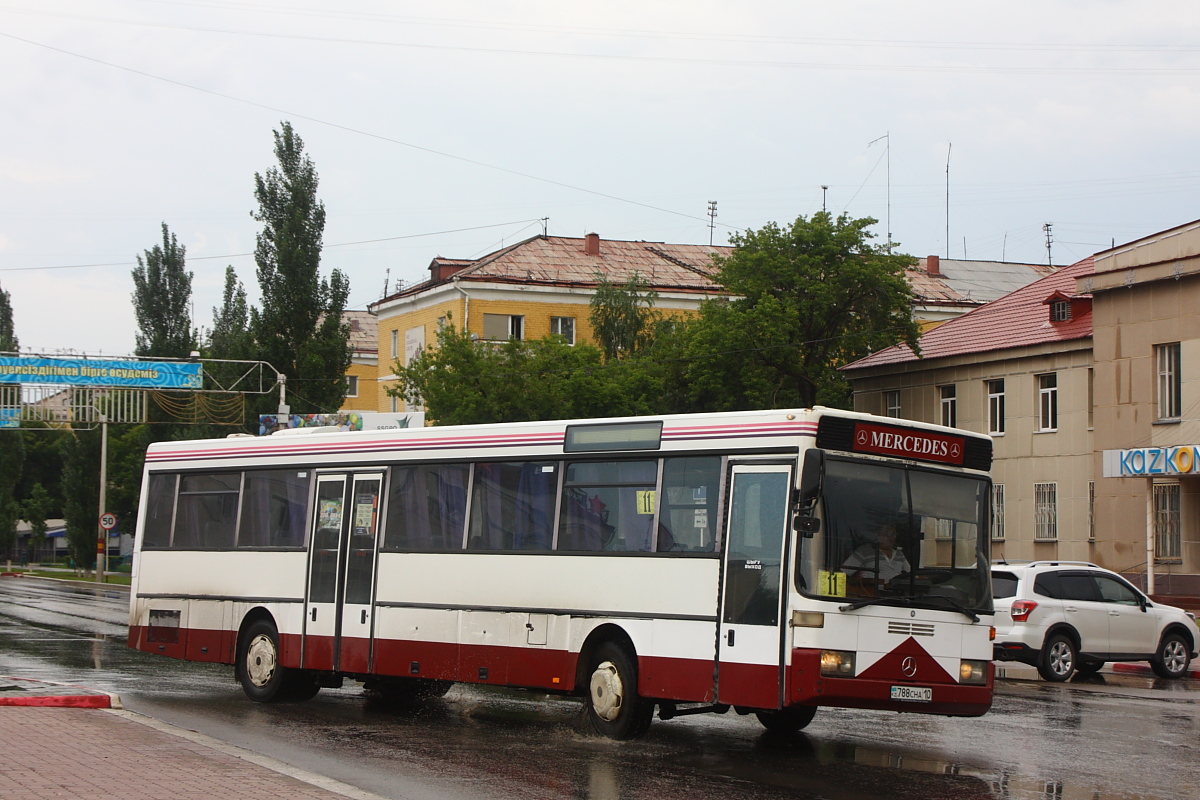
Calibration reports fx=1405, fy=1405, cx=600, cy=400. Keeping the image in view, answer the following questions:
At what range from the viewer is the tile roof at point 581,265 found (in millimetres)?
62844

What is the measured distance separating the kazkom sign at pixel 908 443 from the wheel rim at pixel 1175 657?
1134 centimetres

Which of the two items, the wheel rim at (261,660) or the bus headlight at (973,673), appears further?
the wheel rim at (261,660)

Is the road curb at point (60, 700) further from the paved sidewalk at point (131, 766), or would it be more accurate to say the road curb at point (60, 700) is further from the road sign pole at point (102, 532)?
the road sign pole at point (102, 532)

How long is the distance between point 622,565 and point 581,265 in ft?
174

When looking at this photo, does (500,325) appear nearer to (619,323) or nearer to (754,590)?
(619,323)

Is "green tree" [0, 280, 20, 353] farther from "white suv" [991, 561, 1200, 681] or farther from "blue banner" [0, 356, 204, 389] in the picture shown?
"white suv" [991, 561, 1200, 681]

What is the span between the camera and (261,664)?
15547 mm

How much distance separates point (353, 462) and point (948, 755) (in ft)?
22.8

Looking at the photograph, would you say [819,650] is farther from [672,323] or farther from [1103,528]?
[672,323]

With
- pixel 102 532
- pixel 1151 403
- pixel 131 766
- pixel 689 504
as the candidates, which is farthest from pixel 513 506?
pixel 102 532

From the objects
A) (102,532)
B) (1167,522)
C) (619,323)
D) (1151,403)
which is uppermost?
(619,323)

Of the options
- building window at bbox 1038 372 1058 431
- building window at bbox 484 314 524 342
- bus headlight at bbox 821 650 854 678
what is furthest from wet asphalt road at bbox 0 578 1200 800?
building window at bbox 484 314 524 342

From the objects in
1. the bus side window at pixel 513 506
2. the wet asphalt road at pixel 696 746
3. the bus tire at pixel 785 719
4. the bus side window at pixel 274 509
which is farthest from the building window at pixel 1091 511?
the bus side window at pixel 513 506

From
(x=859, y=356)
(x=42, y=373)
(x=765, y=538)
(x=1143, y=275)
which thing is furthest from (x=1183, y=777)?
(x=859, y=356)
